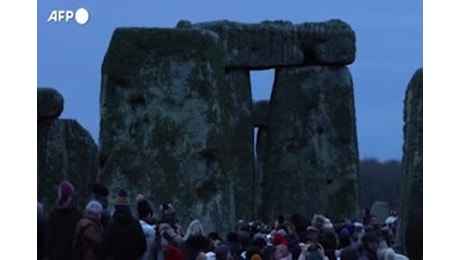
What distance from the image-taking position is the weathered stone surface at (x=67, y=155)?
2118 cm

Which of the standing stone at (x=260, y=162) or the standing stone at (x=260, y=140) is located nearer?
the standing stone at (x=260, y=162)

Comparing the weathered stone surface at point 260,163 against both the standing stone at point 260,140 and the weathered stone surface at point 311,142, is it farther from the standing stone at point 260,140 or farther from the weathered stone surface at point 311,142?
the weathered stone surface at point 311,142

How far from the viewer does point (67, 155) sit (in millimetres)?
23125

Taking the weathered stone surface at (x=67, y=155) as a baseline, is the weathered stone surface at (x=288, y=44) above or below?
above

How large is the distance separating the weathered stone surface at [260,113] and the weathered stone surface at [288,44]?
1.77 m

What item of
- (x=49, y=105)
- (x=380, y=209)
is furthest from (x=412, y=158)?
(x=380, y=209)

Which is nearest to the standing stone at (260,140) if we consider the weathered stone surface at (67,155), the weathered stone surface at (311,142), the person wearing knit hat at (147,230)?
the weathered stone surface at (311,142)

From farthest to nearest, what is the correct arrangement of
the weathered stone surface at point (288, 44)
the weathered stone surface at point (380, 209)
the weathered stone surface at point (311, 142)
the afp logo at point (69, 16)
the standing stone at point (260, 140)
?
1. the standing stone at point (260, 140)
2. the weathered stone surface at point (288, 44)
3. the weathered stone surface at point (311, 142)
4. the weathered stone surface at point (380, 209)
5. the afp logo at point (69, 16)

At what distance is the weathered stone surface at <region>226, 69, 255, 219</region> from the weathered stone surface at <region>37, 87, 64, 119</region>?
5523 mm

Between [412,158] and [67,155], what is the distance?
9668 millimetres

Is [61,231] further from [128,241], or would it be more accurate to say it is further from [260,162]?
[260,162]

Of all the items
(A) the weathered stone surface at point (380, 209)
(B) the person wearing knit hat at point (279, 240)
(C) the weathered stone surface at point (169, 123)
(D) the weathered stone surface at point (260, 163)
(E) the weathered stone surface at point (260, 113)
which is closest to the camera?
(B) the person wearing knit hat at point (279, 240)

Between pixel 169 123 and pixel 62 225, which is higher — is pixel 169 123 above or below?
above
